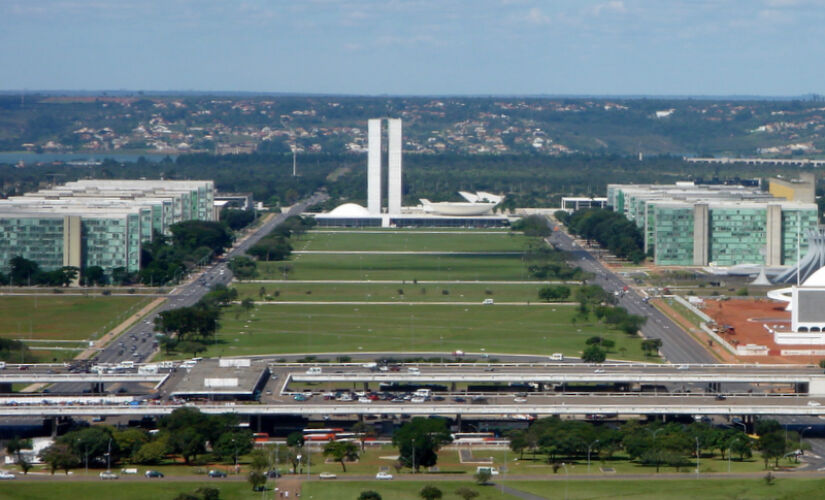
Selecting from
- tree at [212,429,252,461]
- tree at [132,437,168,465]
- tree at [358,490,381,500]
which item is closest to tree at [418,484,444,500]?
tree at [358,490,381,500]

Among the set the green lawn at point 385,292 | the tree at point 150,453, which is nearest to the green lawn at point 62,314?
the green lawn at point 385,292


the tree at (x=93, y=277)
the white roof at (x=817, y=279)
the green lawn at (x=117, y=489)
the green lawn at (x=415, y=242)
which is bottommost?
the green lawn at (x=117, y=489)

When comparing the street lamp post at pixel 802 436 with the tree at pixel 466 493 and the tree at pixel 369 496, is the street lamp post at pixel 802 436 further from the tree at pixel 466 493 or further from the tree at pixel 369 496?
the tree at pixel 369 496

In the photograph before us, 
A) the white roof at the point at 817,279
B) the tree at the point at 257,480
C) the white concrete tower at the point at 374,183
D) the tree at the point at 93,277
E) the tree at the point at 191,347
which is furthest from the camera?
the white concrete tower at the point at 374,183

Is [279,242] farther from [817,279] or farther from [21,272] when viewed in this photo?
[817,279]

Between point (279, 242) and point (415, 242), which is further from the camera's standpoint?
point (415, 242)

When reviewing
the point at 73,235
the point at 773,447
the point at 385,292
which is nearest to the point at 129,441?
the point at 773,447
